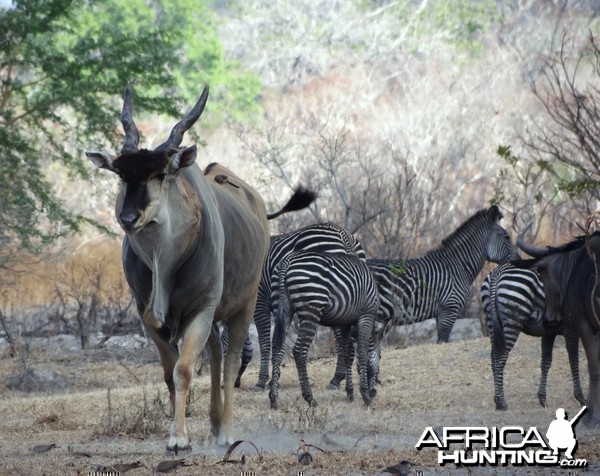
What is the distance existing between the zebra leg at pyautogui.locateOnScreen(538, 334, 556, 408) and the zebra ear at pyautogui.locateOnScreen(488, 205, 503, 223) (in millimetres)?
3403

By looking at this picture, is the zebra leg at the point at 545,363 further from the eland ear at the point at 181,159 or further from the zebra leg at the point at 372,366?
the eland ear at the point at 181,159

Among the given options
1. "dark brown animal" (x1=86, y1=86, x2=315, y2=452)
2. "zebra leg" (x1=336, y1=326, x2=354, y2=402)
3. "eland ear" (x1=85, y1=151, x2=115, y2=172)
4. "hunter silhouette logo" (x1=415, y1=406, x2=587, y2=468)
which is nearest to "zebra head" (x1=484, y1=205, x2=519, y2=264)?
"zebra leg" (x1=336, y1=326, x2=354, y2=402)

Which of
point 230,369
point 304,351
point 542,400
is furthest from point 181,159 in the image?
point 542,400

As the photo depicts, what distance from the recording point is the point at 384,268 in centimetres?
1345

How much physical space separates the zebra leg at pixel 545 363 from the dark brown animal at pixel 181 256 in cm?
368

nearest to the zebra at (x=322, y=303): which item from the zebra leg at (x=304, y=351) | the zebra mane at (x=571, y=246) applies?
the zebra leg at (x=304, y=351)

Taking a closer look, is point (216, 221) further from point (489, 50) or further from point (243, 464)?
point (489, 50)

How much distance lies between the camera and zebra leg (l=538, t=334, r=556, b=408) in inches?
424

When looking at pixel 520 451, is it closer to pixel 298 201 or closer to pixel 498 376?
pixel 498 376

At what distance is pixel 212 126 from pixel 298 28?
500 inches

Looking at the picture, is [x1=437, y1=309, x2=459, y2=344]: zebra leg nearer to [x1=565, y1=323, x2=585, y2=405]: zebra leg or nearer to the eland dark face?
[x1=565, y1=323, x2=585, y2=405]: zebra leg

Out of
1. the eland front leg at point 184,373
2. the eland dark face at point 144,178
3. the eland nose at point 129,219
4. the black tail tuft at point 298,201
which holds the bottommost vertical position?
the eland front leg at point 184,373

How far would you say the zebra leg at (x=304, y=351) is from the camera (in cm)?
1095

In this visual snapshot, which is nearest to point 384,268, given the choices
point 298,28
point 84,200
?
point 84,200
